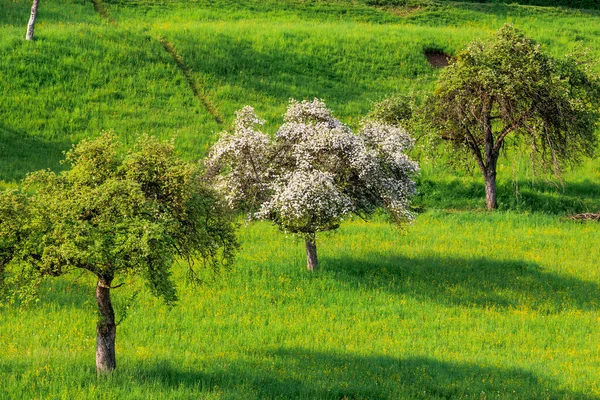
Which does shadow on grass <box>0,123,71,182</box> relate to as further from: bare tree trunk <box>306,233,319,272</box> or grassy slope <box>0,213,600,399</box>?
bare tree trunk <box>306,233,319,272</box>

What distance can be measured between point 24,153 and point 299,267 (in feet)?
80.8

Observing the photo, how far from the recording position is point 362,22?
257 ft

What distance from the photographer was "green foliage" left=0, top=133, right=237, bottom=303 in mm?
16938

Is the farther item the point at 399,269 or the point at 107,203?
the point at 399,269

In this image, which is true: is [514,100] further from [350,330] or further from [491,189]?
[350,330]

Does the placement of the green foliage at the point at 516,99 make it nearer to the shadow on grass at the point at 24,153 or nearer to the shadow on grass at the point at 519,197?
the shadow on grass at the point at 519,197

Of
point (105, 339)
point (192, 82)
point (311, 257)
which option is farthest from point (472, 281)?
point (192, 82)

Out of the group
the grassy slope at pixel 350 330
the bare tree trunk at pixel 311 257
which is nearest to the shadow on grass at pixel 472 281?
the grassy slope at pixel 350 330

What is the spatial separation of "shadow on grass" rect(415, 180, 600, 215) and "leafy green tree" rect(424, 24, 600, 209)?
1.68 metres

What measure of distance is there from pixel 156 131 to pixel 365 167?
2537 cm

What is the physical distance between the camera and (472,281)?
2981 centimetres

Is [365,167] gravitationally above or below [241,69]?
below

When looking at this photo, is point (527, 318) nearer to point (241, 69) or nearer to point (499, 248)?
point (499, 248)

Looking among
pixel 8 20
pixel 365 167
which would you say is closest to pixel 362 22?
pixel 8 20
